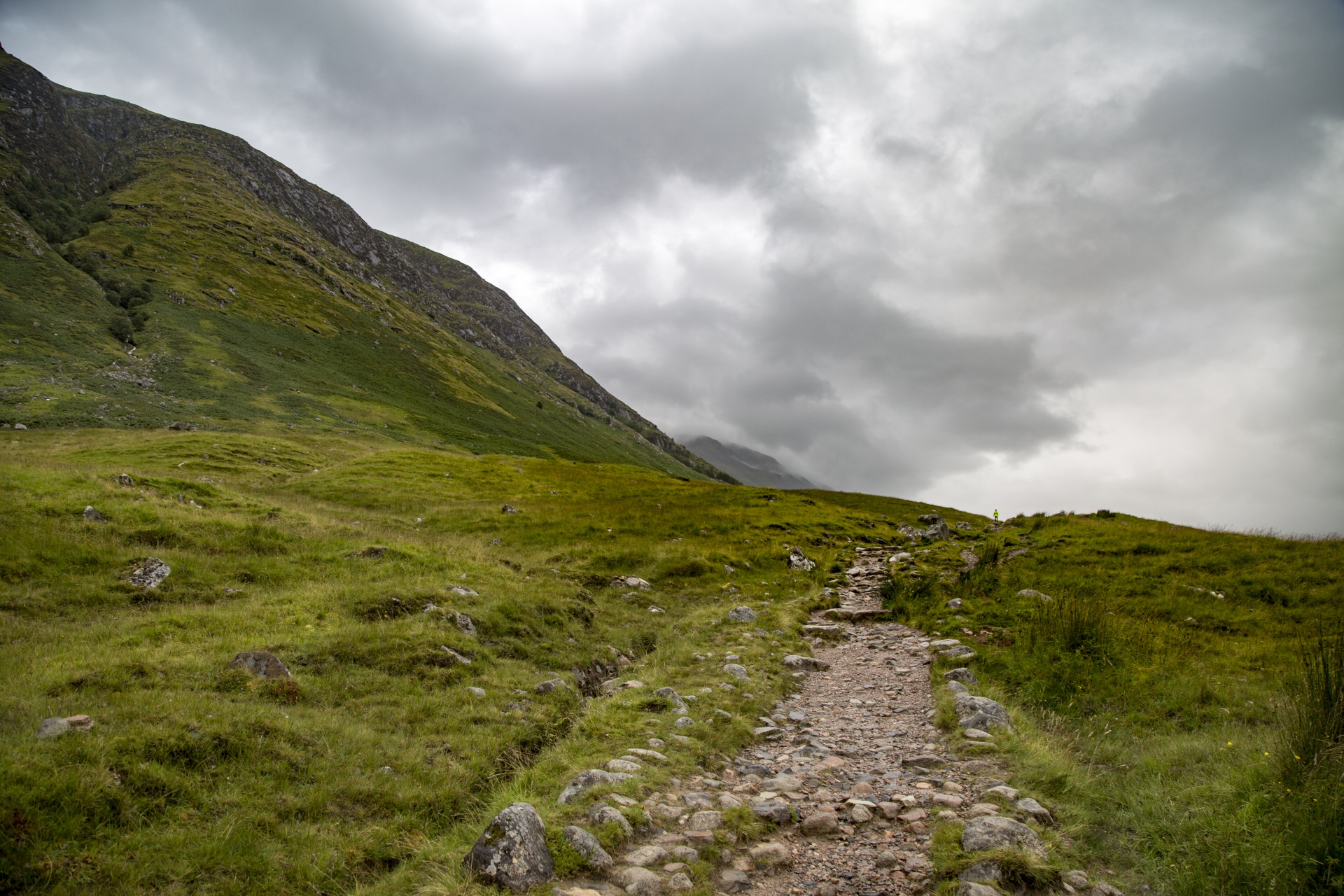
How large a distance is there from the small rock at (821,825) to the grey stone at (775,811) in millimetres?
214

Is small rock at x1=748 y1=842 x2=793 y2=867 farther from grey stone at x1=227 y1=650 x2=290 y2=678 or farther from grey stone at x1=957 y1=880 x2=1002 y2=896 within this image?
grey stone at x1=227 y1=650 x2=290 y2=678

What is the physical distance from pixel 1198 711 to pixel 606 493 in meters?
44.4

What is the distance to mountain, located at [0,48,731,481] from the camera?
221ft

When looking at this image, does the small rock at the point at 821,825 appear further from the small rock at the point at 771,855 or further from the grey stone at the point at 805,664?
the grey stone at the point at 805,664

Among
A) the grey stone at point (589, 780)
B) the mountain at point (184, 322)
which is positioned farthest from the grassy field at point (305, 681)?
the mountain at point (184, 322)

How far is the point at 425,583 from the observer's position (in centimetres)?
1694

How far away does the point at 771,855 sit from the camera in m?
6.49

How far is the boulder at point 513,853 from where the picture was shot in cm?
552

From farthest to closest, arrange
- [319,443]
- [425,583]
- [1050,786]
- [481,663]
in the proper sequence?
[319,443], [425,583], [481,663], [1050,786]

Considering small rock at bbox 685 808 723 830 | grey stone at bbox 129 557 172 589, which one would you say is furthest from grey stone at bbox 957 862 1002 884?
grey stone at bbox 129 557 172 589

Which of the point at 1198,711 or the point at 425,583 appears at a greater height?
the point at 1198,711

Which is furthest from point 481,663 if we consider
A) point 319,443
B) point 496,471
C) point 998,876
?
point 319,443

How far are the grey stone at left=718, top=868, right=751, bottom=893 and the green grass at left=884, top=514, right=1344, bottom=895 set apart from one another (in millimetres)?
3474

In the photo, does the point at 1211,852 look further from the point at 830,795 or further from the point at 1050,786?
the point at 830,795
